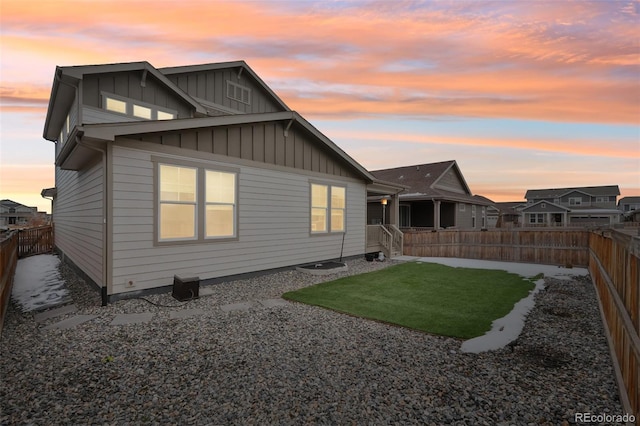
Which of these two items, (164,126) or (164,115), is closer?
(164,126)

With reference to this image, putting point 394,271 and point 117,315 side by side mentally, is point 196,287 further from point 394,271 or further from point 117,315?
point 394,271

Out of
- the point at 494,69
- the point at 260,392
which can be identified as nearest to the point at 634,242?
the point at 260,392

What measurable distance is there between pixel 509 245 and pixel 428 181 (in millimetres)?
9640

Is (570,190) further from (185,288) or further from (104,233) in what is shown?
(104,233)


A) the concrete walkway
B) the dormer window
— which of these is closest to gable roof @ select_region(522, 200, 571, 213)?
the dormer window

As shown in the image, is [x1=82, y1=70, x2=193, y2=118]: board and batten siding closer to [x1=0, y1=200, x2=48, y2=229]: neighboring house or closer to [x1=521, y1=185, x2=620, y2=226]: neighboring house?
[x1=521, y1=185, x2=620, y2=226]: neighboring house

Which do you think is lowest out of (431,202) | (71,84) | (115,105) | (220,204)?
(220,204)

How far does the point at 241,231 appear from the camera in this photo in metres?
8.76

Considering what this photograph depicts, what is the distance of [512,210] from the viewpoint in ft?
197

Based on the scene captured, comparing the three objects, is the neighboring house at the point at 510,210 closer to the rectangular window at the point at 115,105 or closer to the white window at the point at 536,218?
the white window at the point at 536,218

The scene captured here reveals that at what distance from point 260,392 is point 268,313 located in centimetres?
271

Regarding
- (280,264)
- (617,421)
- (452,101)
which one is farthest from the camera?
(452,101)

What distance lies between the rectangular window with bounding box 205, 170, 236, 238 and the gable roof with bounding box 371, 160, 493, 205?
45.1 feet

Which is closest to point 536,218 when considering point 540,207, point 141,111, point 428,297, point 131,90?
point 540,207
